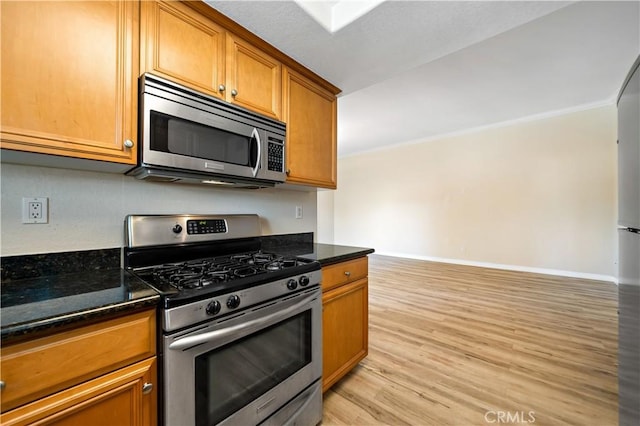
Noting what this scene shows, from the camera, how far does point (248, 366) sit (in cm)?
114

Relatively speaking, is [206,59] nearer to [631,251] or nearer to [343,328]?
[343,328]

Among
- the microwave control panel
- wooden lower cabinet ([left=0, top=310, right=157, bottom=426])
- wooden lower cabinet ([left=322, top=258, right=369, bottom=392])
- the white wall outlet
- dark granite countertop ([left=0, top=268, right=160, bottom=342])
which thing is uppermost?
the microwave control panel

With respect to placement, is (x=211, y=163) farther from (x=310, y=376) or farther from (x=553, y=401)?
(x=553, y=401)

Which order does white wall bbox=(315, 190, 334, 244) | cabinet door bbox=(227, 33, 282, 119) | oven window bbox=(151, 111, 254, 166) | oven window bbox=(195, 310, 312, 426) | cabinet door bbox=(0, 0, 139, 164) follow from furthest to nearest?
white wall bbox=(315, 190, 334, 244)
cabinet door bbox=(227, 33, 282, 119)
oven window bbox=(151, 111, 254, 166)
oven window bbox=(195, 310, 312, 426)
cabinet door bbox=(0, 0, 139, 164)

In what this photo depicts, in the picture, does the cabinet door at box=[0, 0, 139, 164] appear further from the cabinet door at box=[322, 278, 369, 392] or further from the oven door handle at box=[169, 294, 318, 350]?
the cabinet door at box=[322, 278, 369, 392]

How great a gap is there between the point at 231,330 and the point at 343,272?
85 centimetres

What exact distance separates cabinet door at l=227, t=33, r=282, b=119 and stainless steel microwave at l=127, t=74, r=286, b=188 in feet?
0.31

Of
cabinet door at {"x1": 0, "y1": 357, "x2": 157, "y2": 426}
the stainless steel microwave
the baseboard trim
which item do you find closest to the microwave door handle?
the stainless steel microwave

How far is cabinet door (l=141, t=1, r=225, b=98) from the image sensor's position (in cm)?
120

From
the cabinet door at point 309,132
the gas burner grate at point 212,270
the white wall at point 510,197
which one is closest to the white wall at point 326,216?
the white wall at point 510,197

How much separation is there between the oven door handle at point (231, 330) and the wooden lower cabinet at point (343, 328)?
34 centimetres

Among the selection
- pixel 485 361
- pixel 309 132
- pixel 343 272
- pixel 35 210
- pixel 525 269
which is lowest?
pixel 485 361

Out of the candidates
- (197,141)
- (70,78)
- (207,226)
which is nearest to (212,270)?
(207,226)

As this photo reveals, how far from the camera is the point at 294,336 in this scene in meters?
1.34
